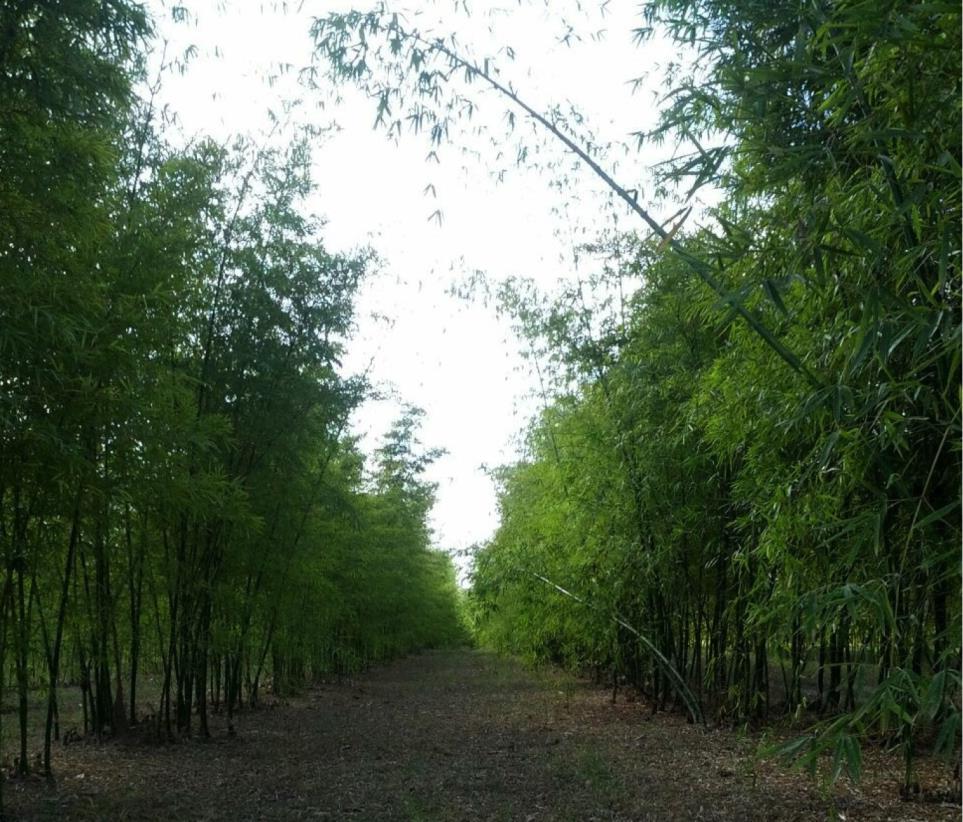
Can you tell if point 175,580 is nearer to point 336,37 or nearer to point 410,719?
point 410,719

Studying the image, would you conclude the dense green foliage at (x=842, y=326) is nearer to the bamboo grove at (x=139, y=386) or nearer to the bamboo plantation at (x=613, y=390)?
the bamboo plantation at (x=613, y=390)

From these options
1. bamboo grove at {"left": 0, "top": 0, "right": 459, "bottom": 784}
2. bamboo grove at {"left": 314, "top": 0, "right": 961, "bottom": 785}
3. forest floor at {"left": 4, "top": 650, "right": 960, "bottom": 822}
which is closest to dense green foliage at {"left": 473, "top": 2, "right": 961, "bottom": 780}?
bamboo grove at {"left": 314, "top": 0, "right": 961, "bottom": 785}

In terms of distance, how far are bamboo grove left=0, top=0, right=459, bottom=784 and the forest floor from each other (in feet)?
1.85

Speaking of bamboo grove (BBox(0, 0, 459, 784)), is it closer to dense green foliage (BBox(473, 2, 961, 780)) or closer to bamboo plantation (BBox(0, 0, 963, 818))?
bamboo plantation (BBox(0, 0, 963, 818))

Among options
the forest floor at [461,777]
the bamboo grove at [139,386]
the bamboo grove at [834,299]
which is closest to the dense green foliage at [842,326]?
the bamboo grove at [834,299]

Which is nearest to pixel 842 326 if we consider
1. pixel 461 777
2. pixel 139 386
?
pixel 139 386

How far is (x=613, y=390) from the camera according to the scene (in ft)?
25.7

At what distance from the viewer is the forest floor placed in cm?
473

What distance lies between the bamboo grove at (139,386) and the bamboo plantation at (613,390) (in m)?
0.03

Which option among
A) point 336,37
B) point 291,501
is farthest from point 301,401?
point 336,37

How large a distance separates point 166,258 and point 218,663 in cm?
534

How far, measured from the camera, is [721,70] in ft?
9.41

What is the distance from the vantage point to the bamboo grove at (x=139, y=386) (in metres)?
3.76

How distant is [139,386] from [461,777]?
10.9ft
